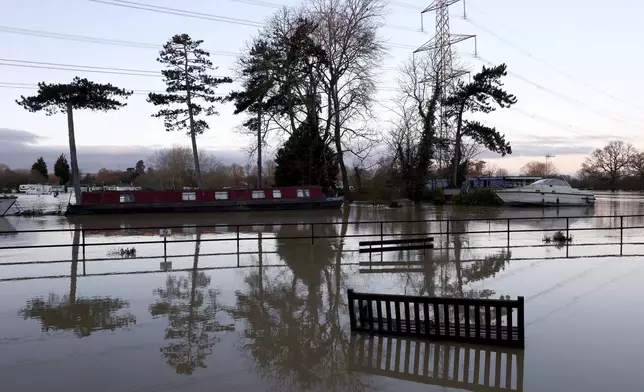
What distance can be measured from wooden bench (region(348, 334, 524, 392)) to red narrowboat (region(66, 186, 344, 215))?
28973 millimetres

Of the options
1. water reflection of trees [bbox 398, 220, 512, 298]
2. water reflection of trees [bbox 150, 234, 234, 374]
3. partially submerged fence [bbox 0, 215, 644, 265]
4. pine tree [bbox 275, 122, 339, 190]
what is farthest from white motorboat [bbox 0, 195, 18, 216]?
water reflection of trees [bbox 398, 220, 512, 298]

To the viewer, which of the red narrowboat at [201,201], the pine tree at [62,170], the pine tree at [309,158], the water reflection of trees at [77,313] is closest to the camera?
the water reflection of trees at [77,313]

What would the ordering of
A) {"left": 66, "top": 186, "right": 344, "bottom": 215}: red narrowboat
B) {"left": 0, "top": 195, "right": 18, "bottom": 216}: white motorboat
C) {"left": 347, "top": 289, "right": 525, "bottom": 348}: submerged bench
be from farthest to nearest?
{"left": 66, "top": 186, "right": 344, "bottom": 215}: red narrowboat, {"left": 0, "top": 195, "right": 18, "bottom": 216}: white motorboat, {"left": 347, "top": 289, "right": 525, "bottom": 348}: submerged bench

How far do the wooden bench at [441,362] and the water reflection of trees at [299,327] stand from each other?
0.29m

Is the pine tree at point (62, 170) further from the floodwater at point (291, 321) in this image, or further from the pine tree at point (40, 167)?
the floodwater at point (291, 321)

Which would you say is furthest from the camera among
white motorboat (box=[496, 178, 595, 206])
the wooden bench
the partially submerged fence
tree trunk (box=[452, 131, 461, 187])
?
tree trunk (box=[452, 131, 461, 187])

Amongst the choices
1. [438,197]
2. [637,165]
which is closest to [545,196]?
[438,197]

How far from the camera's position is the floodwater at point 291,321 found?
5.67 metres

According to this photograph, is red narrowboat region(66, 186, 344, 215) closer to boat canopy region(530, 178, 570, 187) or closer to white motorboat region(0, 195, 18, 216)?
white motorboat region(0, 195, 18, 216)

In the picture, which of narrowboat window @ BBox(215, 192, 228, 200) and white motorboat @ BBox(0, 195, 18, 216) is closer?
white motorboat @ BBox(0, 195, 18, 216)

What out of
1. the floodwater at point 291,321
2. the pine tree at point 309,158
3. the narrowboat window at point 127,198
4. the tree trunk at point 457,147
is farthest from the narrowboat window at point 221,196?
the tree trunk at point 457,147

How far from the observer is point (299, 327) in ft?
25.0

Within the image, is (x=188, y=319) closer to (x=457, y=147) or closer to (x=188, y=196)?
(x=188, y=196)

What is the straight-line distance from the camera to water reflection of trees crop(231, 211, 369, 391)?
576 centimetres
